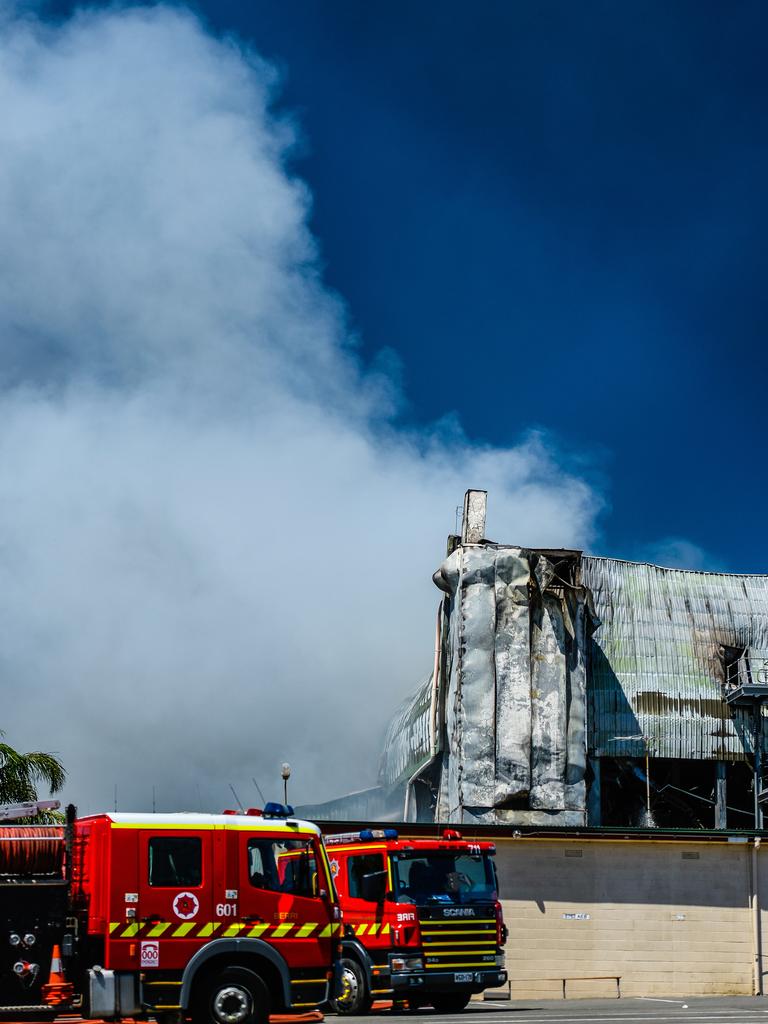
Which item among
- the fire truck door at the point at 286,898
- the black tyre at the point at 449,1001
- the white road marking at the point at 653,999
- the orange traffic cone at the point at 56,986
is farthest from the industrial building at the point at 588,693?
the orange traffic cone at the point at 56,986

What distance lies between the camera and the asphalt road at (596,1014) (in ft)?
64.8

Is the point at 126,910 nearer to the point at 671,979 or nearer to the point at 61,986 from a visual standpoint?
the point at 61,986

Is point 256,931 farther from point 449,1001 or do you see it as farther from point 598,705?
point 598,705

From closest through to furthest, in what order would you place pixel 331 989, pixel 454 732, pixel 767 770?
pixel 331 989 < pixel 454 732 < pixel 767 770

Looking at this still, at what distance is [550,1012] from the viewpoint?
22.6m

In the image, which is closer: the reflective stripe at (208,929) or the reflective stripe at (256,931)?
the reflective stripe at (208,929)

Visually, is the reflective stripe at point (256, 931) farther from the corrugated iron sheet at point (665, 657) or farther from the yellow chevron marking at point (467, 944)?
the corrugated iron sheet at point (665, 657)

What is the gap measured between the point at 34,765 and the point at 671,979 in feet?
55.4

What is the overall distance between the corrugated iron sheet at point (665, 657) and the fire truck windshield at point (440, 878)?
31140mm

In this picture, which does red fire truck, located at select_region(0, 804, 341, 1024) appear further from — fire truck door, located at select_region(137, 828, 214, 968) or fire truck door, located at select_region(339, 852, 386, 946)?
fire truck door, located at select_region(339, 852, 386, 946)

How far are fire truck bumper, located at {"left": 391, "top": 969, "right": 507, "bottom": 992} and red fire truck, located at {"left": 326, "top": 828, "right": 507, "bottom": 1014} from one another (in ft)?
0.05

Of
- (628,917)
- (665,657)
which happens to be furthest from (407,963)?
(665,657)

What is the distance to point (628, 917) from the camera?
31.5 meters

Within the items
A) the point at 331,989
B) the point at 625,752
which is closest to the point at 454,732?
the point at 625,752
